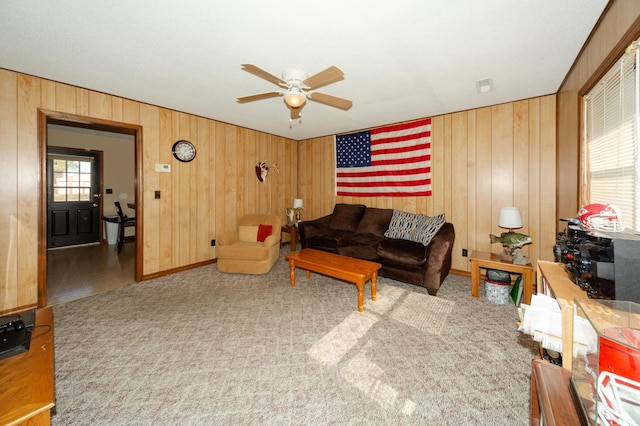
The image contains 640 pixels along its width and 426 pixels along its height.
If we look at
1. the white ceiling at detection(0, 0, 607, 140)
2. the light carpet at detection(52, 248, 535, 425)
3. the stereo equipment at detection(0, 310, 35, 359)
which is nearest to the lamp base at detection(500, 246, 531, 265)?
the light carpet at detection(52, 248, 535, 425)

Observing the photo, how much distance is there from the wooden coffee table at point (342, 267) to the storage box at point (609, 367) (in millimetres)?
1785

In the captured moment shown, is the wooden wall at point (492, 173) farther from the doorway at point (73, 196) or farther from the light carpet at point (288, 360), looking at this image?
the doorway at point (73, 196)

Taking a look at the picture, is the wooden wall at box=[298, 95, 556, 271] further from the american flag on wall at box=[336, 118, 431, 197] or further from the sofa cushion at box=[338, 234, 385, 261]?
the sofa cushion at box=[338, 234, 385, 261]

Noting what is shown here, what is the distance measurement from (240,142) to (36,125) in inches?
100

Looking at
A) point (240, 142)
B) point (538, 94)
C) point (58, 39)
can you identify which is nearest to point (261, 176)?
point (240, 142)

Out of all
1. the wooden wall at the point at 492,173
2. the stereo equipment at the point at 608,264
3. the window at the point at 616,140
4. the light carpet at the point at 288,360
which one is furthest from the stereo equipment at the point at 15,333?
the wooden wall at the point at 492,173

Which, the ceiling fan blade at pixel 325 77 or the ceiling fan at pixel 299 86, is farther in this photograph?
the ceiling fan at pixel 299 86

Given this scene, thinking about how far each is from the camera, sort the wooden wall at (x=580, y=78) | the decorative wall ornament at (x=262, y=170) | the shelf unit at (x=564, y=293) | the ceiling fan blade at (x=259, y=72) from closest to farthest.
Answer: the shelf unit at (x=564, y=293) < the wooden wall at (x=580, y=78) < the ceiling fan blade at (x=259, y=72) < the decorative wall ornament at (x=262, y=170)

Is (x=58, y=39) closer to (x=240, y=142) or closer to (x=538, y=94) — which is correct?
(x=240, y=142)

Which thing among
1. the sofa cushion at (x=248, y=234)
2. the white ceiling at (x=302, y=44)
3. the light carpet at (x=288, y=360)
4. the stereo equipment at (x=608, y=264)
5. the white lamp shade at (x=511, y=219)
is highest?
the white ceiling at (x=302, y=44)

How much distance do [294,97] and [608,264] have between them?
7.34 feet

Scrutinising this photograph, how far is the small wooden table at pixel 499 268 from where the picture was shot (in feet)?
8.48

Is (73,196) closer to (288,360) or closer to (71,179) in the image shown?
(71,179)

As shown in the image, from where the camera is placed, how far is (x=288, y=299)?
287cm
